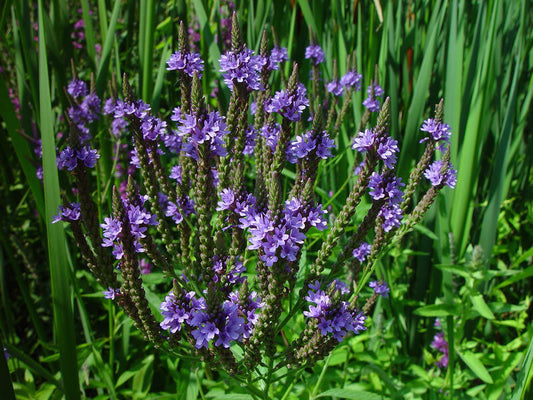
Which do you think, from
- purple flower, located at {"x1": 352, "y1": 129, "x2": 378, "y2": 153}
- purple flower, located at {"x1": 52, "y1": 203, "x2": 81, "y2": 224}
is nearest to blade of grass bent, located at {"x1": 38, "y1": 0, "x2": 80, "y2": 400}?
purple flower, located at {"x1": 52, "y1": 203, "x2": 81, "y2": 224}

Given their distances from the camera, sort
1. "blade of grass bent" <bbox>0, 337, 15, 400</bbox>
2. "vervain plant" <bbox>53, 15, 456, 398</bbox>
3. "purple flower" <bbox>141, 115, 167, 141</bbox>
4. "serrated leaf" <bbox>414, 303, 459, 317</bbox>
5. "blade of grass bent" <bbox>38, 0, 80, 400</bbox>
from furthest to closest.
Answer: "serrated leaf" <bbox>414, 303, 459, 317</bbox> < "purple flower" <bbox>141, 115, 167, 141</bbox> < "blade of grass bent" <bbox>38, 0, 80, 400</bbox> < "vervain plant" <bbox>53, 15, 456, 398</bbox> < "blade of grass bent" <bbox>0, 337, 15, 400</bbox>

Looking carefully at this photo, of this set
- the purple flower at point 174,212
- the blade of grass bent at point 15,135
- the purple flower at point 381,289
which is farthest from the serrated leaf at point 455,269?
the blade of grass bent at point 15,135

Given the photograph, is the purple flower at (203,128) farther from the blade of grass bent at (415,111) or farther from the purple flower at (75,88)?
the purple flower at (75,88)

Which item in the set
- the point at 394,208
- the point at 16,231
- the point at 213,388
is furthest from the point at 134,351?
the point at 394,208

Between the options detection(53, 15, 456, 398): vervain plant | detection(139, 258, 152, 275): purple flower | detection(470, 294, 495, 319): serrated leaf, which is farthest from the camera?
detection(139, 258, 152, 275): purple flower

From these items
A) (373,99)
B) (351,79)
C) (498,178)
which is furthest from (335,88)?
(498,178)

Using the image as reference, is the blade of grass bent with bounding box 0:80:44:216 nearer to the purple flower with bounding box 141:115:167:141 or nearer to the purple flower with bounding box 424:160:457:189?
the purple flower with bounding box 141:115:167:141

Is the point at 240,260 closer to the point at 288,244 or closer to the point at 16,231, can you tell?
the point at 288,244
